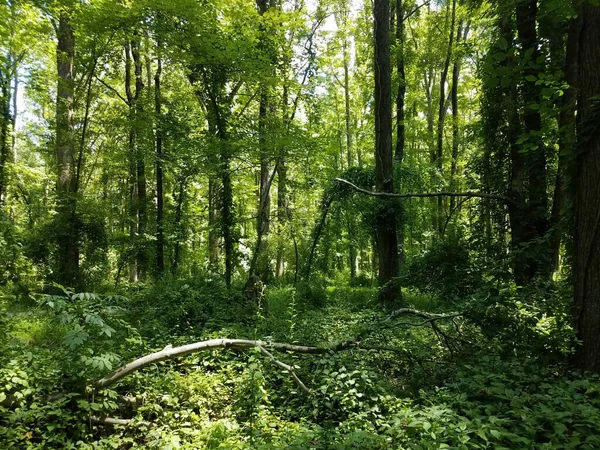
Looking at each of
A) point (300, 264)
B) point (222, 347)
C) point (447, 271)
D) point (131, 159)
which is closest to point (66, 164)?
point (131, 159)

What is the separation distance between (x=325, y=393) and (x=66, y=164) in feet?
35.7

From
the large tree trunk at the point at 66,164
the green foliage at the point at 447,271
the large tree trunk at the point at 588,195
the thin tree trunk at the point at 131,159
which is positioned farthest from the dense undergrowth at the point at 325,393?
the thin tree trunk at the point at 131,159

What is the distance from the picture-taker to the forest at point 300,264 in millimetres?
3434

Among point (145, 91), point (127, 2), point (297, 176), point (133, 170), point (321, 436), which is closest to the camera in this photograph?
point (321, 436)

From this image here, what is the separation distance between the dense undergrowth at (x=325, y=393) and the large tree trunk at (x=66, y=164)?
588 centimetres

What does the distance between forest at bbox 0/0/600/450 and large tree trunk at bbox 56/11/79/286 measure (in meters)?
0.06

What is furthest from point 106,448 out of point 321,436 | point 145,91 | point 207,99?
point 145,91

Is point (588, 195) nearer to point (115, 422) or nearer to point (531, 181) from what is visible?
point (531, 181)

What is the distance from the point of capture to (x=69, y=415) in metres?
3.46

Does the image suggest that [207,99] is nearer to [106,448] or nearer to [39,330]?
[39,330]

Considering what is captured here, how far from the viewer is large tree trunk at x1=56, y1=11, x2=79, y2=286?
10016mm

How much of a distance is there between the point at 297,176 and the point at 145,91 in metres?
5.89

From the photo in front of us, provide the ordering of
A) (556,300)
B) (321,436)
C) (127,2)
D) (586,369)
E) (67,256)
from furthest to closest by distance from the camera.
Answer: (67,256)
(127,2)
(556,300)
(586,369)
(321,436)

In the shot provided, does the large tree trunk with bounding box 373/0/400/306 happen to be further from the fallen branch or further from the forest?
the fallen branch
